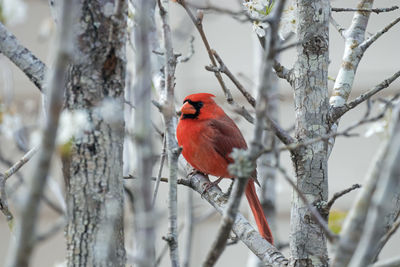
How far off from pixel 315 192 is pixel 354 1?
127 inches

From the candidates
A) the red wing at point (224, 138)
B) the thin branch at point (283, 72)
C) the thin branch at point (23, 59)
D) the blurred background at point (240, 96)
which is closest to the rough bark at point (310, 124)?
the thin branch at point (283, 72)

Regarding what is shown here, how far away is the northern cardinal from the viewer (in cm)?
308

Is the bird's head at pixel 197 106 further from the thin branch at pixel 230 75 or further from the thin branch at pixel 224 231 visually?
the thin branch at pixel 224 231

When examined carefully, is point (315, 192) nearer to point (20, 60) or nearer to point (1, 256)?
point (20, 60)

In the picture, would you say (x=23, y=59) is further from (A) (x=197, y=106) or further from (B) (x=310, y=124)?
(A) (x=197, y=106)

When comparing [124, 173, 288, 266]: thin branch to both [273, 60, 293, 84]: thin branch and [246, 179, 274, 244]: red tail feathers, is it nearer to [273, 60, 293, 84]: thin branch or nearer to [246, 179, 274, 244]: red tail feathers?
[273, 60, 293, 84]: thin branch

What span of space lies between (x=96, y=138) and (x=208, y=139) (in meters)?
1.94

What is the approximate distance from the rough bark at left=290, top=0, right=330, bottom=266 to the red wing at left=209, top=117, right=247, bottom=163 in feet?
4.19

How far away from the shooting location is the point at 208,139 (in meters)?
3.28

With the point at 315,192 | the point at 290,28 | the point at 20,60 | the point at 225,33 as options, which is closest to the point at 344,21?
the point at 225,33

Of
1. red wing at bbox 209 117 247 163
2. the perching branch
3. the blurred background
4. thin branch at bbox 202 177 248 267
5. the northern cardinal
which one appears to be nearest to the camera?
thin branch at bbox 202 177 248 267

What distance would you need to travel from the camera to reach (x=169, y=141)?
1426 millimetres

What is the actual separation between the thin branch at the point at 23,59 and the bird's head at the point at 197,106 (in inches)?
69.3

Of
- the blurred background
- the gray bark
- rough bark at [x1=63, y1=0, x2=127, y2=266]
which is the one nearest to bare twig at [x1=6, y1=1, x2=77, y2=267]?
rough bark at [x1=63, y1=0, x2=127, y2=266]
